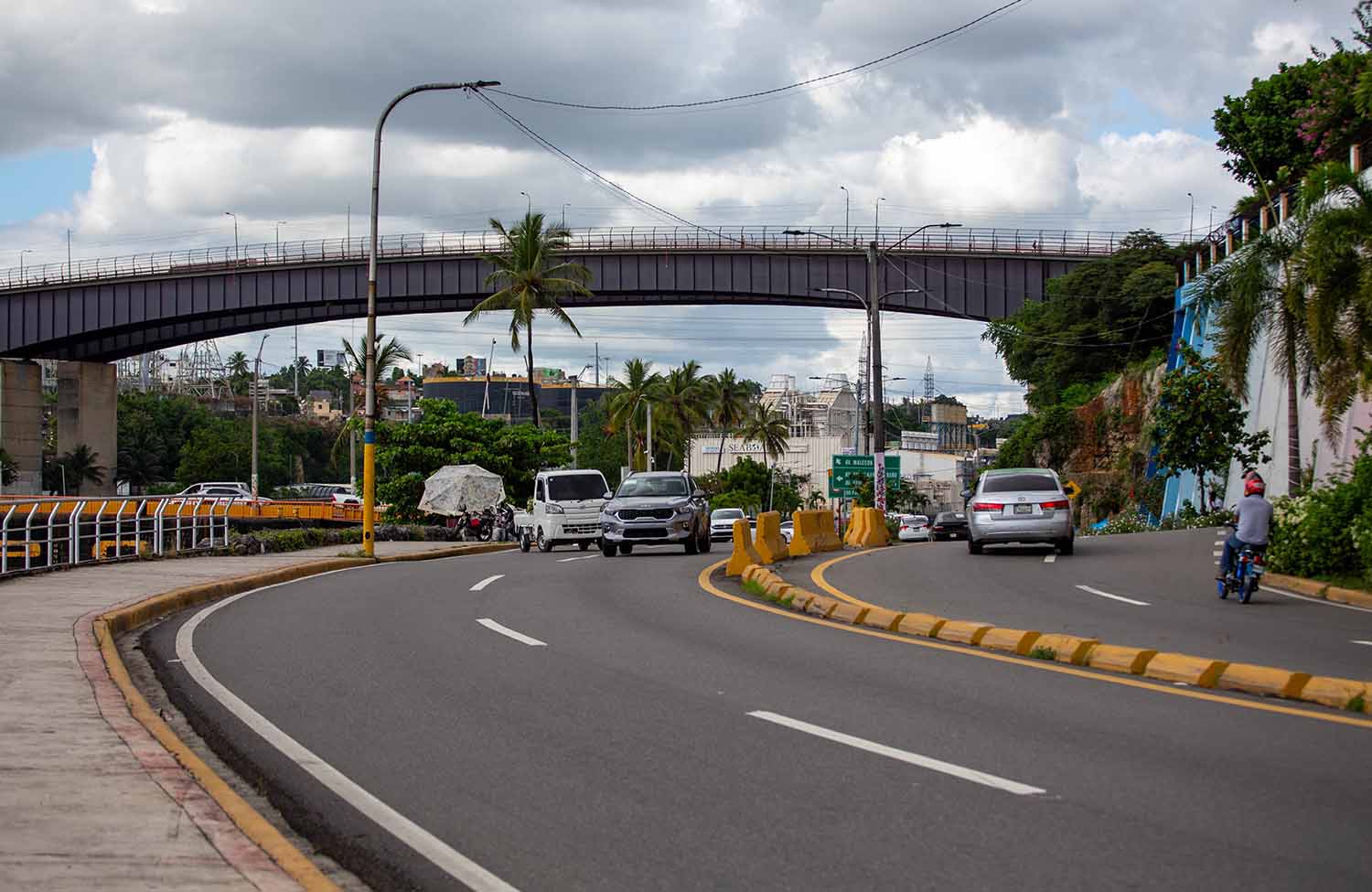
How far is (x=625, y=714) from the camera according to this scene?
30.5 ft

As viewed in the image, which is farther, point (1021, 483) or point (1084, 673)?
point (1021, 483)

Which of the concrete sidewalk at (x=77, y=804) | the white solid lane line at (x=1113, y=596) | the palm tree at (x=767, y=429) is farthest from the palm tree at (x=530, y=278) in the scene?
the palm tree at (x=767, y=429)

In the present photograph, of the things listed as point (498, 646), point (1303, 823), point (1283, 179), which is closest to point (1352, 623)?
point (498, 646)

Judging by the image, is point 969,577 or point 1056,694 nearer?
point 1056,694

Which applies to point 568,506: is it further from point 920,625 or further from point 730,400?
point 730,400

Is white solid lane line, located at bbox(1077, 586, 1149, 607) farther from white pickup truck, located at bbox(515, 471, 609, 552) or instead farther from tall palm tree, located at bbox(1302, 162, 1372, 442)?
white pickup truck, located at bbox(515, 471, 609, 552)

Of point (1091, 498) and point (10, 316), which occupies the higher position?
point (10, 316)

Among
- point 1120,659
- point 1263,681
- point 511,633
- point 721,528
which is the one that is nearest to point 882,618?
point 1120,659

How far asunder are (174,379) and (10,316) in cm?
11659

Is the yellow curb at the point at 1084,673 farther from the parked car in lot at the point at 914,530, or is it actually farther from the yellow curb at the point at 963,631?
the parked car in lot at the point at 914,530

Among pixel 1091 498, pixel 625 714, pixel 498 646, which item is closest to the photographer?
Result: pixel 625 714

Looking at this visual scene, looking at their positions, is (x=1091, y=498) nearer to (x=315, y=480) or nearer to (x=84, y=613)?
(x=84, y=613)

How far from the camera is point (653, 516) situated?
2952 cm

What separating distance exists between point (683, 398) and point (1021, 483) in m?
75.4
